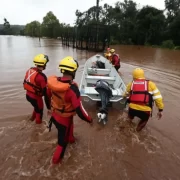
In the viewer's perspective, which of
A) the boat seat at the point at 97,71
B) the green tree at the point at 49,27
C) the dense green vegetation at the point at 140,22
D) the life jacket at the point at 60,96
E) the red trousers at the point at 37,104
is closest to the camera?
the life jacket at the point at 60,96

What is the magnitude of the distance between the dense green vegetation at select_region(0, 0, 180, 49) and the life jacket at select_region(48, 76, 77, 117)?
30273 mm

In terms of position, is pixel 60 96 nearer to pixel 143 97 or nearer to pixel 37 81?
pixel 37 81

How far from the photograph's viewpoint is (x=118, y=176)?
11.0ft

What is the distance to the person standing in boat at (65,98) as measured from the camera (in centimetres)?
288

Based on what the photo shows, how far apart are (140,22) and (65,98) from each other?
118 feet

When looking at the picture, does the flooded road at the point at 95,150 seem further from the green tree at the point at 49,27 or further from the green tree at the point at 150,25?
the green tree at the point at 49,27

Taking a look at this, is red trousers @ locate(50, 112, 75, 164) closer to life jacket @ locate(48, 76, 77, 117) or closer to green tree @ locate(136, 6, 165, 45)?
life jacket @ locate(48, 76, 77, 117)

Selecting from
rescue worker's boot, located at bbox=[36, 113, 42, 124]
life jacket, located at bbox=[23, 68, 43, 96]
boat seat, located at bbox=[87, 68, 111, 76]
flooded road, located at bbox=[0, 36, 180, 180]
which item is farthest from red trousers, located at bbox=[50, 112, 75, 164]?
boat seat, located at bbox=[87, 68, 111, 76]

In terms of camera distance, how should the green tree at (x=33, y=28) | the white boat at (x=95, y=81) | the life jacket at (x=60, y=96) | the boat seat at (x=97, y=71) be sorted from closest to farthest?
the life jacket at (x=60, y=96)
the white boat at (x=95, y=81)
the boat seat at (x=97, y=71)
the green tree at (x=33, y=28)

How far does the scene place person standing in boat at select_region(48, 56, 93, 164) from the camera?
2879 mm

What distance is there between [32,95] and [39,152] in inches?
48.7

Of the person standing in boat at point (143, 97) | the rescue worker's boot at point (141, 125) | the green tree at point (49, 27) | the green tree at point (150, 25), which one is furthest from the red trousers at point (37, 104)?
the green tree at point (49, 27)

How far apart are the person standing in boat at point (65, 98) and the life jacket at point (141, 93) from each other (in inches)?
57.8

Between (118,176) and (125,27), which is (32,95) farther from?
(125,27)
